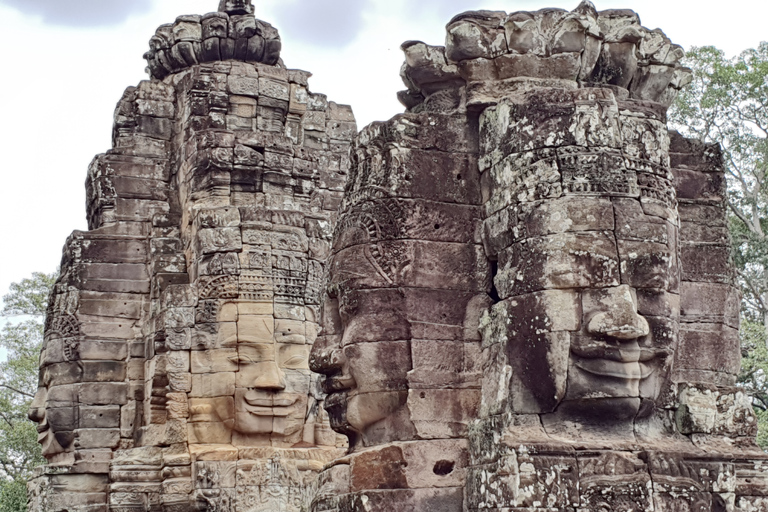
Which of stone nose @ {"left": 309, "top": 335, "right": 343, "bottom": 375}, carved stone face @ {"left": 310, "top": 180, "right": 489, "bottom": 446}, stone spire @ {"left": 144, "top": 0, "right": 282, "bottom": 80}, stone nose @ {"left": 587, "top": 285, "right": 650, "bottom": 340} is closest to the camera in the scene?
stone nose @ {"left": 587, "top": 285, "right": 650, "bottom": 340}

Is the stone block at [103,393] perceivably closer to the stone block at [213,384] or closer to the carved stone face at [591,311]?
the stone block at [213,384]

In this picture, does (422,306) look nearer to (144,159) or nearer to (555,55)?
(555,55)

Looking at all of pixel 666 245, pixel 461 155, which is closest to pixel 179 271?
pixel 461 155

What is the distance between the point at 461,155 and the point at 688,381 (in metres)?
2.32

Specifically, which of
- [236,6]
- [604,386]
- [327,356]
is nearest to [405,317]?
[327,356]

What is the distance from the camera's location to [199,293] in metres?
15.8

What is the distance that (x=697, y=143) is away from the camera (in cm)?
979

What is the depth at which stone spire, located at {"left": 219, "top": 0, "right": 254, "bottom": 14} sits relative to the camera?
698 inches

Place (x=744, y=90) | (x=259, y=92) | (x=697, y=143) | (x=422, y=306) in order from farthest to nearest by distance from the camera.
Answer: (x=744, y=90)
(x=259, y=92)
(x=697, y=143)
(x=422, y=306)

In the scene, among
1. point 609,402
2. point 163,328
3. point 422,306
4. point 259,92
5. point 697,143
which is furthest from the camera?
point 259,92

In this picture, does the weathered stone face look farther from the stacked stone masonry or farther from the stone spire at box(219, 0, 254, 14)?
the stone spire at box(219, 0, 254, 14)

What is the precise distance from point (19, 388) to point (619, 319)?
2339cm

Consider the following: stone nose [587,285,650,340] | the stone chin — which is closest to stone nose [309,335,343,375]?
the stone chin

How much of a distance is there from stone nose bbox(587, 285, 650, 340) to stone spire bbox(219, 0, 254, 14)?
35.9 ft
